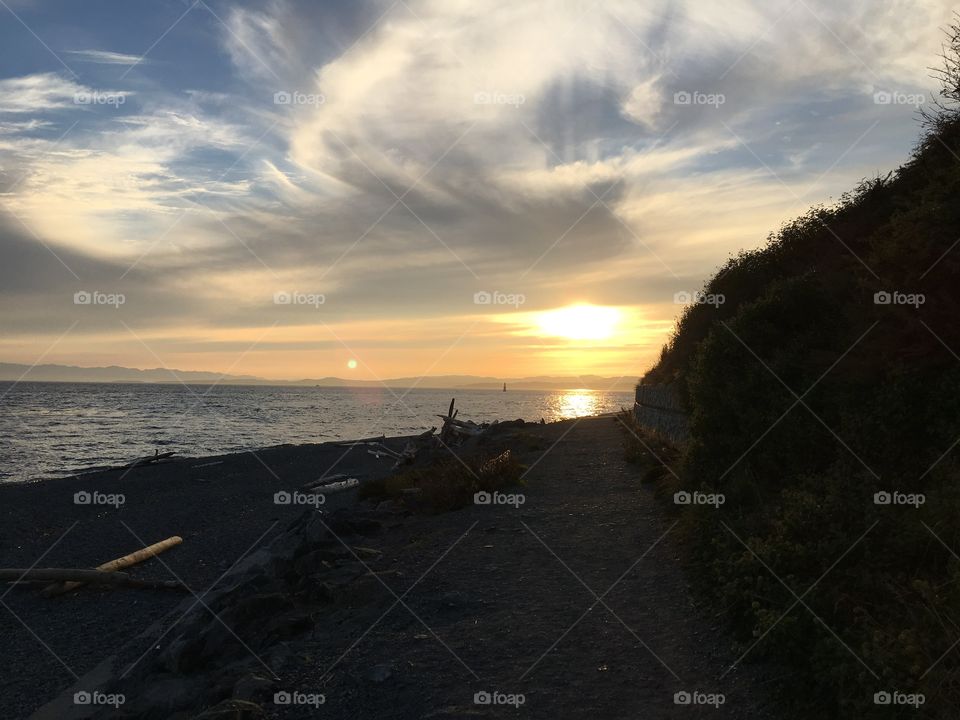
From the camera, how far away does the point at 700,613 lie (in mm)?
8266

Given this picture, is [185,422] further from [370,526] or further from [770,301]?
[770,301]

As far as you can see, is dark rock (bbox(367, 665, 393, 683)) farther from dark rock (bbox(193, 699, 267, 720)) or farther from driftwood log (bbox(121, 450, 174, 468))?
driftwood log (bbox(121, 450, 174, 468))

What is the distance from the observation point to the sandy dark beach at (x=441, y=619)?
6.74 metres

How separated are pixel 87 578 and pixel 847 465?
14.7m

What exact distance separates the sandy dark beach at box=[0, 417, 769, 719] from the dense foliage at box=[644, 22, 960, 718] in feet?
2.82

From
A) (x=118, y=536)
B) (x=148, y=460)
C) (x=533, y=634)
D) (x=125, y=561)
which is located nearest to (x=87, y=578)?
(x=125, y=561)

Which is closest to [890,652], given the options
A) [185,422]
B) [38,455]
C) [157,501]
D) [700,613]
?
[700,613]

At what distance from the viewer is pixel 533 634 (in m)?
8.00

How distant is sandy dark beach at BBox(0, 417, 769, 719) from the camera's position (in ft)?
22.1

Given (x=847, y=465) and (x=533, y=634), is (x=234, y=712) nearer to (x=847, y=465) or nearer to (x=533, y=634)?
(x=533, y=634)

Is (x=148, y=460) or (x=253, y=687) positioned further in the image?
(x=148, y=460)

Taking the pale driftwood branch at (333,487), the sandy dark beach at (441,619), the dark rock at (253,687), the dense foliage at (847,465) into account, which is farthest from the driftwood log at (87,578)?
the dense foliage at (847,465)

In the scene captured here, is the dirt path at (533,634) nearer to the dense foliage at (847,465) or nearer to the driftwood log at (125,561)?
the dense foliage at (847,465)

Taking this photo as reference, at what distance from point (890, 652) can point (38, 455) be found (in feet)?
155
